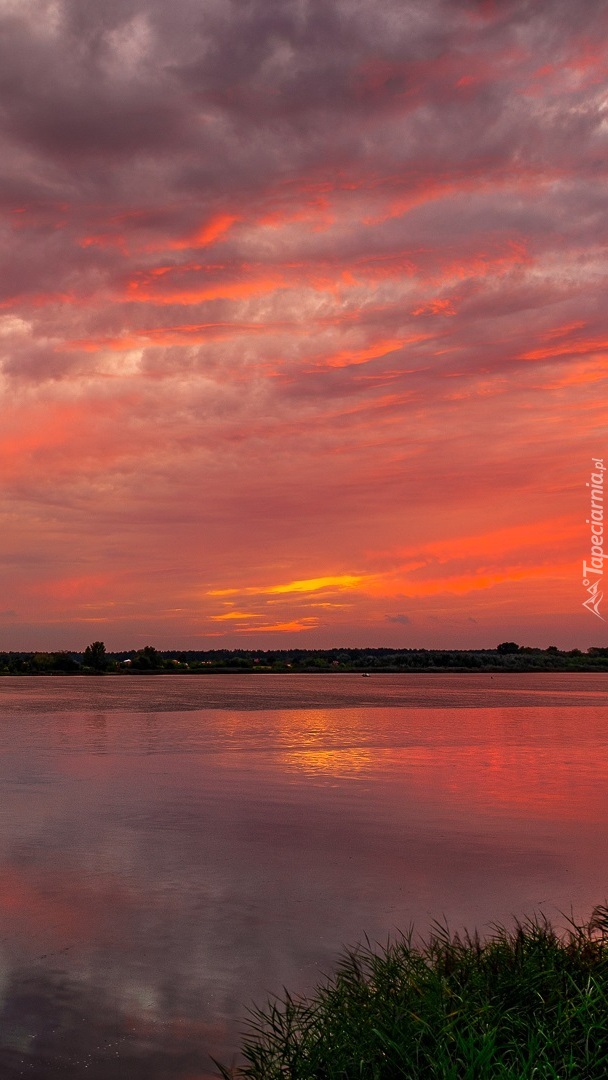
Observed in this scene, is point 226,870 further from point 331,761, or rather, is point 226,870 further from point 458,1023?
point 331,761

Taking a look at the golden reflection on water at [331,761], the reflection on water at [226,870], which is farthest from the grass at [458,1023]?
the golden reflection on water at [331,761]

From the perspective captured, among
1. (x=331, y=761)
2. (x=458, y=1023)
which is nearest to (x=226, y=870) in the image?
(x=458, y=1023)

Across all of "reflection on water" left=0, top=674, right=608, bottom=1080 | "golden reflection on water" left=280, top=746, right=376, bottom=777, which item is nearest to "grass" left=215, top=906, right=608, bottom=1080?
"reflection on water" left=0, top=674, right=608, bottom=1080

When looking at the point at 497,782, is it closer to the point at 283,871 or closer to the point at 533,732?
the point at 283,871

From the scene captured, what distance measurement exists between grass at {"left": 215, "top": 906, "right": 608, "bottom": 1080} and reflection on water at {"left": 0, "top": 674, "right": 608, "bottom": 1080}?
3.85ft

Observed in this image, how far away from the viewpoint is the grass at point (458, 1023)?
257 inches

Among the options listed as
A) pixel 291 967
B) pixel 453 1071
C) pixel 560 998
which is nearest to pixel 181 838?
pixel 291 967

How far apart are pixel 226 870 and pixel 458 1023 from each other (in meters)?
8.58

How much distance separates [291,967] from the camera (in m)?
10.5

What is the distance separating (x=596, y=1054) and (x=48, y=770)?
80.6 ft

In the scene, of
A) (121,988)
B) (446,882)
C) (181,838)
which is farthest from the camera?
(181,838)

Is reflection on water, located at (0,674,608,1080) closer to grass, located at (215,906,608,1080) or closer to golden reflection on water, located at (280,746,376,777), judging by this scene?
golden reflection on water, located at (280,746,376,777)

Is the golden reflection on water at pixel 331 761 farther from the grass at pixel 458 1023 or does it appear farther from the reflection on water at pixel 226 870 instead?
the grass at pixel 458 1023

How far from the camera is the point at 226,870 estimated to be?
15273 mm
